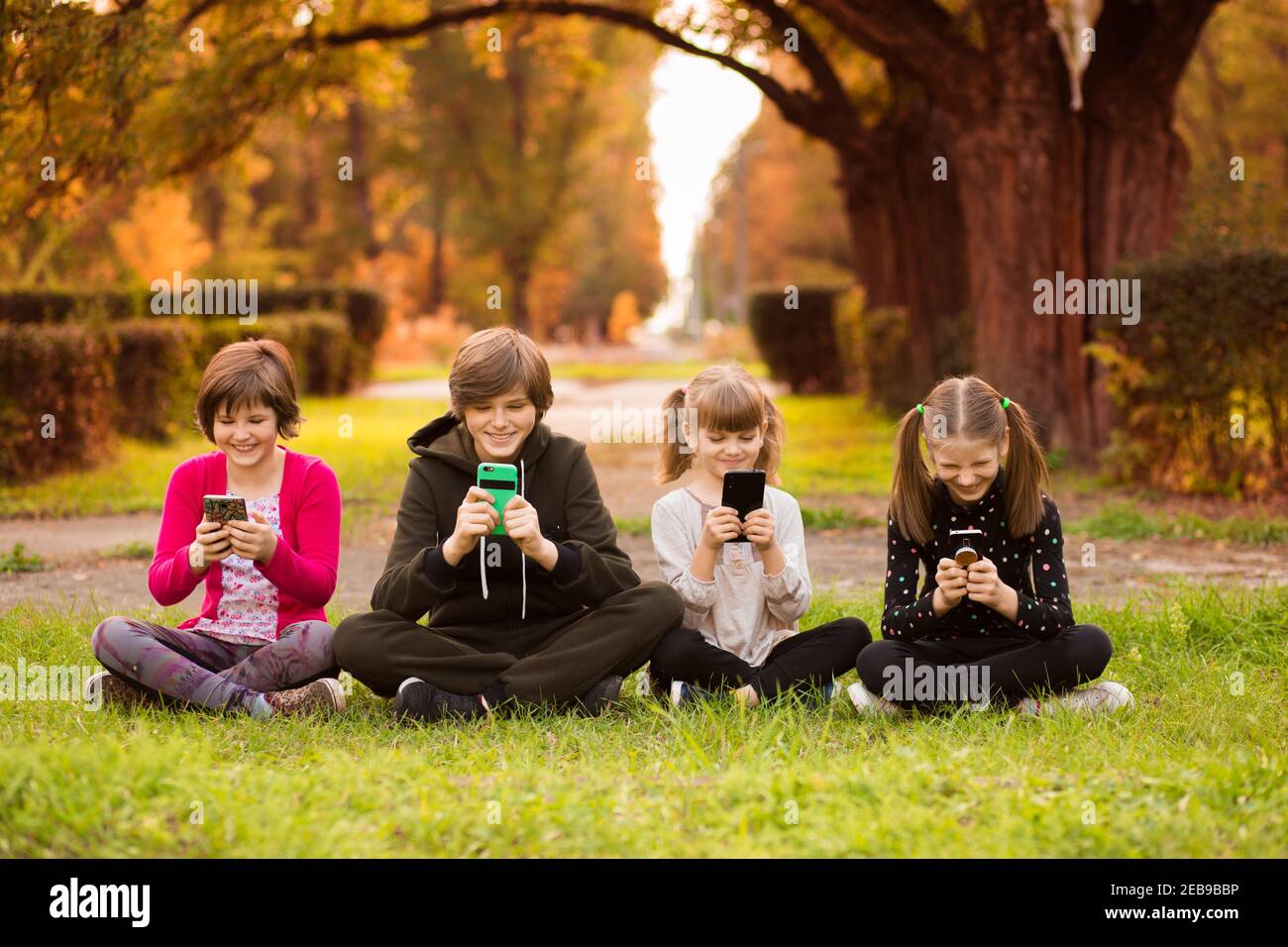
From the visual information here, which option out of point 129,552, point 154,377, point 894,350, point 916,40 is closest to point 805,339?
point 894,350

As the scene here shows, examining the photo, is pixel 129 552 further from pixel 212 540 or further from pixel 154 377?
pixel 154 377

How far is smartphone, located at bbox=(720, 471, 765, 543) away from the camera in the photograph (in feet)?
13.6

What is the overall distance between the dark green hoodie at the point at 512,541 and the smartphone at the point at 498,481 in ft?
0.87

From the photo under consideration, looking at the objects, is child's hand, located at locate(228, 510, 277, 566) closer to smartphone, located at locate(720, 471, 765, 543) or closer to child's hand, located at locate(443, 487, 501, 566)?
child's hand, located at locate(443, 487, 501, 566)

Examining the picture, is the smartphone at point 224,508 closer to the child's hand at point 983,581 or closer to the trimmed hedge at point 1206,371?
the child's hand at point 983,581

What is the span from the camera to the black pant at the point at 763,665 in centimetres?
435

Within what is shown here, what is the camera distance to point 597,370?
29.1 metres
